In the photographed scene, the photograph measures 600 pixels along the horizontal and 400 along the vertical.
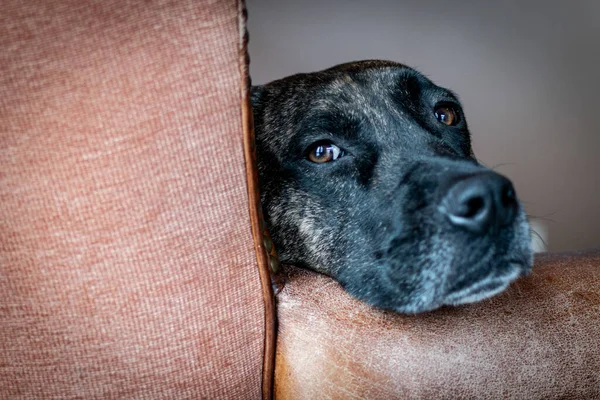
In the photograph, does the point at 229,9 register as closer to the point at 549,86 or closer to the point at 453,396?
the point at 453,396

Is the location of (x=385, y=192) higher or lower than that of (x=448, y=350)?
higher

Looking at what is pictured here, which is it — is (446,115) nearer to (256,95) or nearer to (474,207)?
(256,95)

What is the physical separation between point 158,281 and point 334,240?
29.8 inches

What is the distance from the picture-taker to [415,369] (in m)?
1.13

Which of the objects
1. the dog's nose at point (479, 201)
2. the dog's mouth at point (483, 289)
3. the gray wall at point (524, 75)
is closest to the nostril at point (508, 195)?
the dog's nose at point (479, 201)

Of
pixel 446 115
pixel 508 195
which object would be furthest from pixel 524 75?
pixel 508 195

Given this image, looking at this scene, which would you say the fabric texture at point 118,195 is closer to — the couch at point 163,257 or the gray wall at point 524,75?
the couch at point 163,257

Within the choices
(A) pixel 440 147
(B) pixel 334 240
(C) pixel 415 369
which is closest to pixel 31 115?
(C) pixel 415 369

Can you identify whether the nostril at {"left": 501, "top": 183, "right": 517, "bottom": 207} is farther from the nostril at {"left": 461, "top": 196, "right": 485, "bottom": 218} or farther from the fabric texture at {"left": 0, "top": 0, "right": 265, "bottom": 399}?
the fabric texture at {"left": 0, "top": 0, "right": 265, "bottom": 399}

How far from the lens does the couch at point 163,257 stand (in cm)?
98

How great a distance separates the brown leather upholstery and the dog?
0.11 metres

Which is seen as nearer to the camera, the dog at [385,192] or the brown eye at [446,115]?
the dog at [385,192]

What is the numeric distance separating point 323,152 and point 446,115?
586mm

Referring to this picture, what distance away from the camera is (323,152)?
1.86 metres
